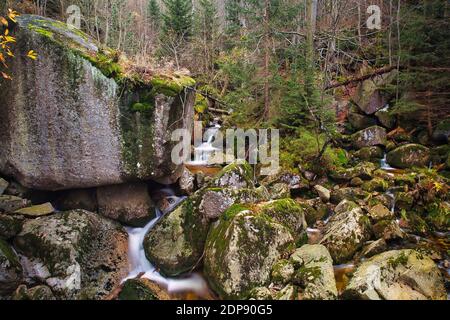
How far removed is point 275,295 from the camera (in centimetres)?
527

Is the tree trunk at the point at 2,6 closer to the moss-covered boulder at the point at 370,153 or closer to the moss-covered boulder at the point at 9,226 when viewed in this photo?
the moss-covered boulder at the point at 9,226

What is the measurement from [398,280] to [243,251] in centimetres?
296

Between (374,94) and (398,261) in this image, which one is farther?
(374,94)

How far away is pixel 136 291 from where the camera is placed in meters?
5.84

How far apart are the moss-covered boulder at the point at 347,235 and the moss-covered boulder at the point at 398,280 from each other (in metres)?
0.78

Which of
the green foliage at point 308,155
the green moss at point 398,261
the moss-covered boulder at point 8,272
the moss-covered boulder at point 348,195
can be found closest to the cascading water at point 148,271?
the moss-covered boulder at point 8,272

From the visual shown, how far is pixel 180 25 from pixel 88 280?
2046 centimetres

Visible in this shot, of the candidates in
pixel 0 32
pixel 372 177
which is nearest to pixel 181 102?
pixel 0 32

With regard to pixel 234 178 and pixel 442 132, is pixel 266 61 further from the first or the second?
pixel 442 132

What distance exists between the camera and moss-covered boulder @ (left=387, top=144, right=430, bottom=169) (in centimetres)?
1089

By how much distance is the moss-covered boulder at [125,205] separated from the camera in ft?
24.5

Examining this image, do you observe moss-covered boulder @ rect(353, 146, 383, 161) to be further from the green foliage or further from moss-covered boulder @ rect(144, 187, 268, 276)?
moss-covered boulder @ rect(144, 187, 268, 276)

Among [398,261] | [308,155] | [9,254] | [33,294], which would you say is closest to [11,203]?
[9,254]

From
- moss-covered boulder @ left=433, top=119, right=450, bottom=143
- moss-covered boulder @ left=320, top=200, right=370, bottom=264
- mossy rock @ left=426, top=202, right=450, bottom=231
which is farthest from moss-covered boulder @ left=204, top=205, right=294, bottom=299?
moss-covered boulder @ left=433, top=119, right=450, bottom=143
